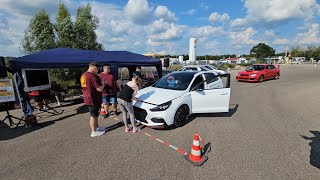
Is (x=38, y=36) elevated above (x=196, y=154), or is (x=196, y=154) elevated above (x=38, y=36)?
(x=38, y=36)

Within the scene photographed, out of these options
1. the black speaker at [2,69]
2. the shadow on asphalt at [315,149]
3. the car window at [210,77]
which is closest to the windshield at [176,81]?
the car window at [210,77]

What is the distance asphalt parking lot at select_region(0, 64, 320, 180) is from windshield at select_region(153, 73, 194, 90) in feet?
3.91

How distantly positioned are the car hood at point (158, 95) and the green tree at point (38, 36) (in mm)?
14863

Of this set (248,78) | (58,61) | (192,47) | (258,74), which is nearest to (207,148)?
(58,61)

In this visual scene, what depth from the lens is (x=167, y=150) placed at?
430cm

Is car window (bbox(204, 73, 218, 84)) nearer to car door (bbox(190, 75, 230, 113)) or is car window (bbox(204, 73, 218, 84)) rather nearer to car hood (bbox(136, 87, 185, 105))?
car door (bbox(190, 75, 230, 113))

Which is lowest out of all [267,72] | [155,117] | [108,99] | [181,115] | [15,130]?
[15,130]

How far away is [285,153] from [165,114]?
9.19 ft

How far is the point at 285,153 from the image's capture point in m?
4.08

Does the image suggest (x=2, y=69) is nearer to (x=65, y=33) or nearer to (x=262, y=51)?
(x=65, y=33)

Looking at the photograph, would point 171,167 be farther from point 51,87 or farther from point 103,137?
point 51,87

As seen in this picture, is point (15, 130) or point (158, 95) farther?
point (15, 130)

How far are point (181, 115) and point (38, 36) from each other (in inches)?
671

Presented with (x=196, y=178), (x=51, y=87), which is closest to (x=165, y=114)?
(x=196, y=178)
